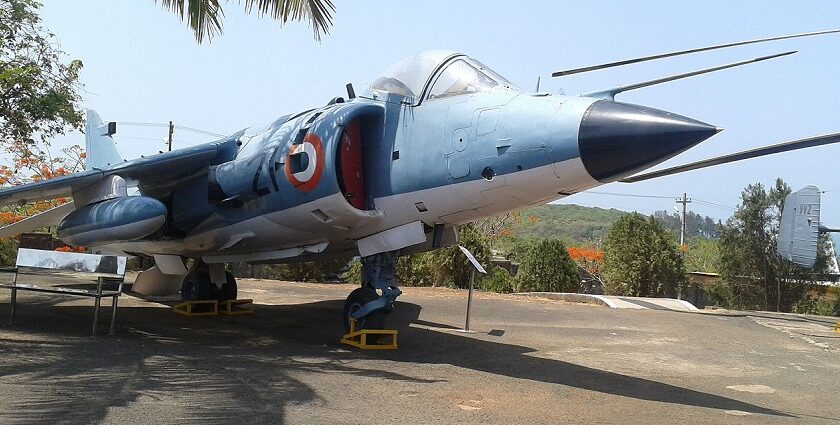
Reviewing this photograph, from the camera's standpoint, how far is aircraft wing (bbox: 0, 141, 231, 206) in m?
9.20

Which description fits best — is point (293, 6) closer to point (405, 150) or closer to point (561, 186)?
point (405, 150)

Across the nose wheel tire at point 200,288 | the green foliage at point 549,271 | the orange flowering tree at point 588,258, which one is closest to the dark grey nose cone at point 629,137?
the nose wheel tire at point 200,288

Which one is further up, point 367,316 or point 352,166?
point 352,166

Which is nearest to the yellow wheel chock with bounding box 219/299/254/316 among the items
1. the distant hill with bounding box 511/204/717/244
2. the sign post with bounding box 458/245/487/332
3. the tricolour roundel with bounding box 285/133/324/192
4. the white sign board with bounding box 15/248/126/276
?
the white sign board with bounding box 15/248/126/276

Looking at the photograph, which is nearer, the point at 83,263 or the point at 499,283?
the point at 83,263

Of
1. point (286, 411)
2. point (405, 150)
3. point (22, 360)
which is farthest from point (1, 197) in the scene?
point (286, 411)

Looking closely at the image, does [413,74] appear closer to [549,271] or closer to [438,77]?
[438,77]

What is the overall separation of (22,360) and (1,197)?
393cm

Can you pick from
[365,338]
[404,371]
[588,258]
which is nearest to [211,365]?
[404,371]

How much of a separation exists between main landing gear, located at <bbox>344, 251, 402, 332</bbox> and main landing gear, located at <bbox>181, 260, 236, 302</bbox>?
4025 mm

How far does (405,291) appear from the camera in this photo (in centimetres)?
1745

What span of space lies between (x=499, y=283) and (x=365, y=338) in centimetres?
1279

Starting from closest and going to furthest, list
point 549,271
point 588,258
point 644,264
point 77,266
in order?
point 77,266, point 549,271, point 644,264, point 588,258

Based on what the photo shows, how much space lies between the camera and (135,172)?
938 centimetres
